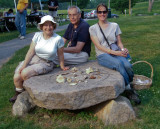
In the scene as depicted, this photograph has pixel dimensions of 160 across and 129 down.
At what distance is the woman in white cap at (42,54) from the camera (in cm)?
350

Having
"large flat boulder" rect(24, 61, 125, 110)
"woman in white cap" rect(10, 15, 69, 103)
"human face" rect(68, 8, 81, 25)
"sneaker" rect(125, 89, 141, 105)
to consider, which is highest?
"human face" rect(68, 8, 81, 25)

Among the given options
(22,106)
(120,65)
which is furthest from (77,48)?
(22,106)

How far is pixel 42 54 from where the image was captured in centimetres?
369

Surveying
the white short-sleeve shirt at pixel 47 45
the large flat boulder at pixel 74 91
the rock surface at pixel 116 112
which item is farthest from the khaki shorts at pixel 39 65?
the rock surface at pixel 116 112

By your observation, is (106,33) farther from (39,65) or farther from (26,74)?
(26,74)

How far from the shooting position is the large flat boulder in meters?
2.85

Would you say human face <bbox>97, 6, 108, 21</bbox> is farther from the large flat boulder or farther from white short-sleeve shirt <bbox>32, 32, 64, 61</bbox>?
the large flat boulder

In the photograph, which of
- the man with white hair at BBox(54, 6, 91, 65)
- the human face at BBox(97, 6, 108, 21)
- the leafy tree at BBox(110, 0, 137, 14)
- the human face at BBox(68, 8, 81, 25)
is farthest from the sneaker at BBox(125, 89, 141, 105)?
the leafy tree at BBox(110, 0, 137, 14)

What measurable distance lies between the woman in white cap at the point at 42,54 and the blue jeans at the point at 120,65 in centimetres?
77

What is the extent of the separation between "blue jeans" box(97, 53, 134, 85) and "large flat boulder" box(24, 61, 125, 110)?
220 mm

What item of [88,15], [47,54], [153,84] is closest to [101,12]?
[47,54]

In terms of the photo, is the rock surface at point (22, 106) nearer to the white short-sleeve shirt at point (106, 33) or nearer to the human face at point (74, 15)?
the white short-sleeve shirt at point (106, 33)

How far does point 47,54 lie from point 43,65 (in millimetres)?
202

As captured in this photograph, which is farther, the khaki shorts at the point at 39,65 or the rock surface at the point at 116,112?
the khaki shorts at the point at 39,65
